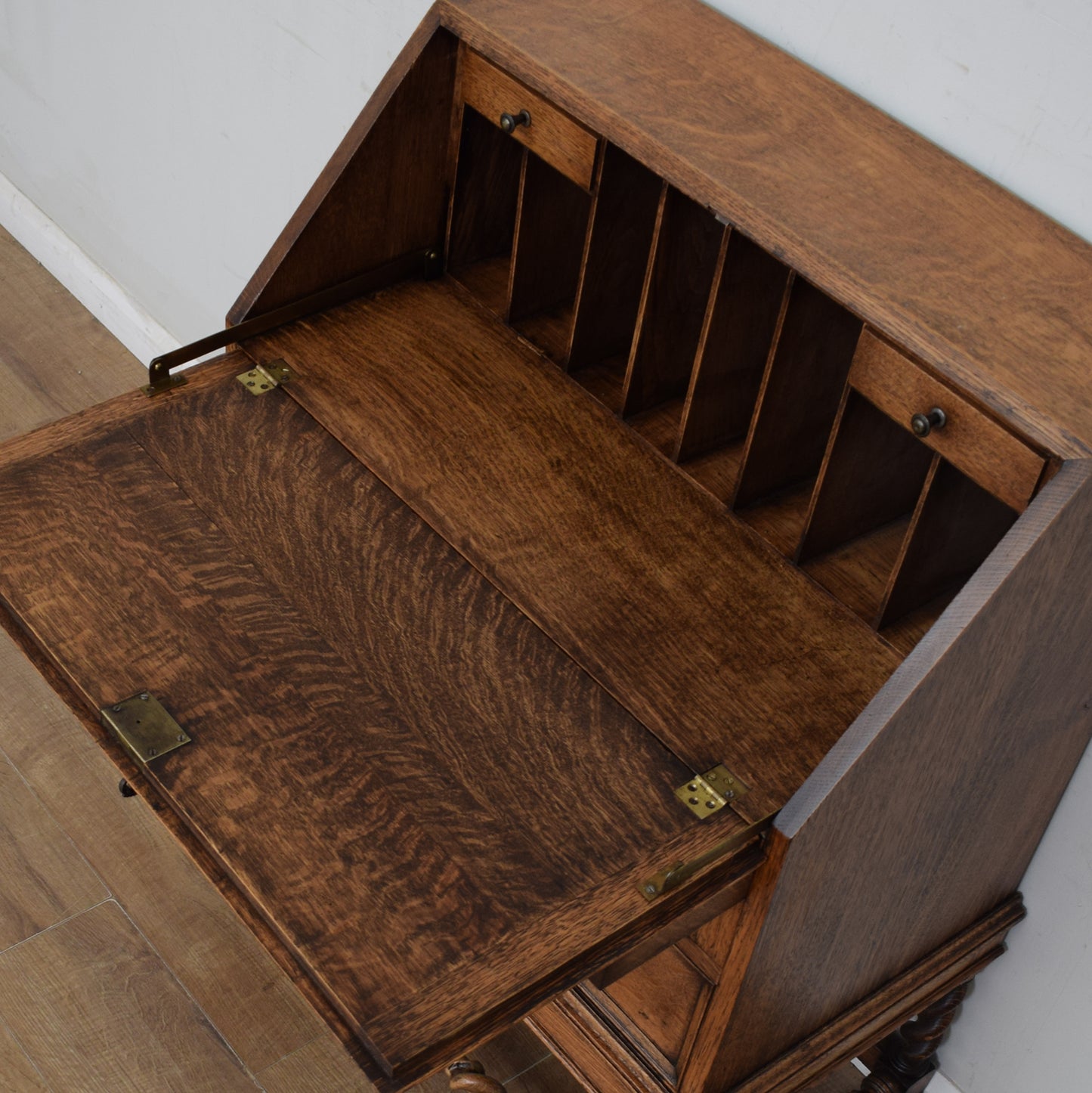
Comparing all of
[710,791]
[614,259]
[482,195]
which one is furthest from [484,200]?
[710,791]

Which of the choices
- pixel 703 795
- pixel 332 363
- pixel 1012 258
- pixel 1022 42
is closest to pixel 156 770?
pixel 703 795

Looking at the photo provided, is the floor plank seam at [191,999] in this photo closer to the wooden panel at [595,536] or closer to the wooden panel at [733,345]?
the wooden panel at [595,536]

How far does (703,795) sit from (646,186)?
0.63 m

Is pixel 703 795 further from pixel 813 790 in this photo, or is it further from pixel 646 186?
pixel 646 186

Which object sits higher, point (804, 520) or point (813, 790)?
point (804, 520)

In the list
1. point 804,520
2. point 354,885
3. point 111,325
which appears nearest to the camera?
point 354,885

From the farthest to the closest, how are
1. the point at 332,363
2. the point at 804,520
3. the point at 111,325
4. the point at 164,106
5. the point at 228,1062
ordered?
the point at 111,325
the point at 164,106
the point at 228,1062
the point at 332,363
the point at 804,520

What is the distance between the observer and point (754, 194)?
1.17 meters

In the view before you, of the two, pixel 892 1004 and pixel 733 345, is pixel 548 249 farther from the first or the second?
pixel 892 1004

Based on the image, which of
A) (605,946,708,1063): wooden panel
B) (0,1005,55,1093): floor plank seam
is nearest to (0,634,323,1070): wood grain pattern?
(0,1005,55,1093): floor plank seam

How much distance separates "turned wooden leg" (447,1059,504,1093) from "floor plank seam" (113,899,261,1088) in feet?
1.51

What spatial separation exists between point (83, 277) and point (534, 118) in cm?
180

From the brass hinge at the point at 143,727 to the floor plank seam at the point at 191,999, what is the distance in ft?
2.87

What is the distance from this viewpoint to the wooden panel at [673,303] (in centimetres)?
134
